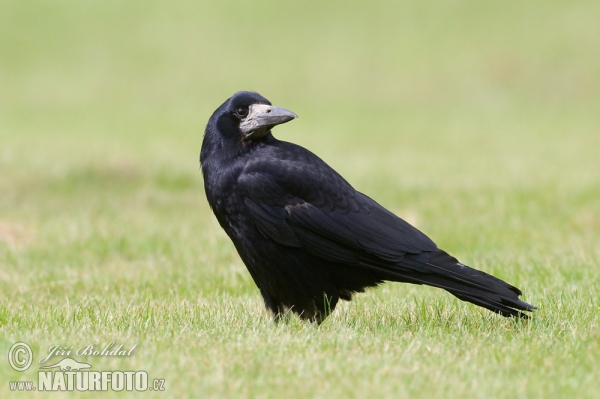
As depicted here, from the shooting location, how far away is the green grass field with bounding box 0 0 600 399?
12.2ft

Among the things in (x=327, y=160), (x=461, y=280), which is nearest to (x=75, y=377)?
(x=461, y=280)

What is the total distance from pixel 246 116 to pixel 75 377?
1.95 meters

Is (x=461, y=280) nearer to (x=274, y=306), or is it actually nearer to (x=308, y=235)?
(x=308, y=235)

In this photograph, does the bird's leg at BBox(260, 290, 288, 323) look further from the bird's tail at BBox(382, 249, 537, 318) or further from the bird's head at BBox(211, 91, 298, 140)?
the bird's head at BBox(211, 91, 298, 140)

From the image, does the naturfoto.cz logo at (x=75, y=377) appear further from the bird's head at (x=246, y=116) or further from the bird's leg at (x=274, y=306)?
the bird's head at (x=246, y=116)

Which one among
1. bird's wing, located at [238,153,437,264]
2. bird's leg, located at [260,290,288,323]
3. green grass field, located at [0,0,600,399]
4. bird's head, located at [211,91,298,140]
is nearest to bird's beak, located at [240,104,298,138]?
bird's head, located at [211,91,298,140]

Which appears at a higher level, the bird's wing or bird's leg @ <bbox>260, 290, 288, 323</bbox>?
the bird's wing

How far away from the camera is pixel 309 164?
4746 mm

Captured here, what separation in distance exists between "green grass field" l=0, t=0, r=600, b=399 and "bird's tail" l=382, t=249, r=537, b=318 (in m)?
0.13

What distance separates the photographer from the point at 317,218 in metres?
4.61

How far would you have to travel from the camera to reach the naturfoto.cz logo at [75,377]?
3.32m

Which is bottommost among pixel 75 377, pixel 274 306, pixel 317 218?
pixel 75 377

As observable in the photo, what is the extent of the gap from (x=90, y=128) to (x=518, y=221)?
40.9 feet

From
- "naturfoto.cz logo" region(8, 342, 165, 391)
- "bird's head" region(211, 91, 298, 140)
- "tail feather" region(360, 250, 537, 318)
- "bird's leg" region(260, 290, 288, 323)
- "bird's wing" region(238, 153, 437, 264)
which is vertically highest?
"bird's head" region(211, 91, 298, 140)
